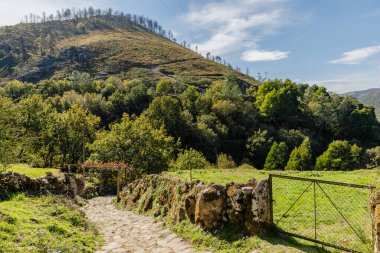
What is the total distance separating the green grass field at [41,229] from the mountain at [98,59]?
380ft

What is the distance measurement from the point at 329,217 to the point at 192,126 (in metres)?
67.7

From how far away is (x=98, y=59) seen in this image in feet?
513

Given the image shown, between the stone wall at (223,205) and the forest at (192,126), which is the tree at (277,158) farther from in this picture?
the stone wall at (223,205)

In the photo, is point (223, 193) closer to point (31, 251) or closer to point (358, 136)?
point (31, 251)

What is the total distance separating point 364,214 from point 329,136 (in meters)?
94.3

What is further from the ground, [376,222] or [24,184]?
[376,222]

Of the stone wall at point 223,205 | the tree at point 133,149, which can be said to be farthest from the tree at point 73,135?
the stone wall at point 223,205

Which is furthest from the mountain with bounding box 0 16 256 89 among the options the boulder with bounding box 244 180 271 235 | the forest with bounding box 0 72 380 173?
the boulder with bounding box 244 180 271 235

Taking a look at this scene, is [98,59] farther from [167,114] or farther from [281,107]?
[281,107]

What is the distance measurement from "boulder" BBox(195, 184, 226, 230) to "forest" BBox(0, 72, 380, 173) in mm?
30734

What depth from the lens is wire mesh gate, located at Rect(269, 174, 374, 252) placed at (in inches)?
338

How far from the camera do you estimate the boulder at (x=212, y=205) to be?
10.9 metres

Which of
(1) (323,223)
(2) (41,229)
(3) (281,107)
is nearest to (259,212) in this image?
(1) (323,223)

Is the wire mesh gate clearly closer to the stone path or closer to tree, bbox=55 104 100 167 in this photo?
the stone path
